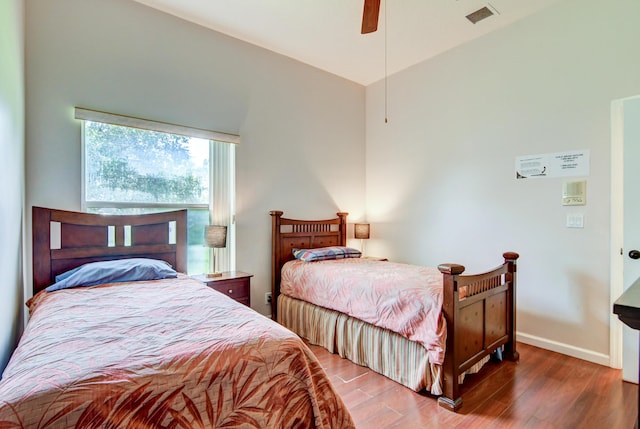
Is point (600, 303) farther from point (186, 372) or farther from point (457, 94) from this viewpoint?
point (186, 372)

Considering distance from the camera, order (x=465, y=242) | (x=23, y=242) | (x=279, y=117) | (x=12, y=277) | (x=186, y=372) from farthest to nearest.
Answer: (x=279, y=117)
(x=465, y=242)
(x=23, y=242)
(x=12, y=277)
(x=186, y=372)

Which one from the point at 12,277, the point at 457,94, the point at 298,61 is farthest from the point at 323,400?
the point at 298,61

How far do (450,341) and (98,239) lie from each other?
2650 millimetres

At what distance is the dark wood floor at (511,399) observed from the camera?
6.10 feet

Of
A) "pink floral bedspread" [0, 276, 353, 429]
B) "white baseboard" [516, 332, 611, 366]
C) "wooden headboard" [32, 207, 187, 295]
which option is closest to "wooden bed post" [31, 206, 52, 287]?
"wooden headboard" [32, 207, 187, 295]

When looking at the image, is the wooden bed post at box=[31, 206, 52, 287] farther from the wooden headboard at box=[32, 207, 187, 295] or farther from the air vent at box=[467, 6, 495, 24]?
the air vent at box=[467, 6, 495, 24]

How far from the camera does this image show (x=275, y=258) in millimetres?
3535

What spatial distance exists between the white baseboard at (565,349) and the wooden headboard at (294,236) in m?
2.18

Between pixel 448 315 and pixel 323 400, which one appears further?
pixel 448 315

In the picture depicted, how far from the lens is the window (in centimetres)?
261

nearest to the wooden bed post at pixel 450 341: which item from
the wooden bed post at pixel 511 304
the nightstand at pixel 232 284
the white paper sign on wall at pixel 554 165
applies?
the wooden bed post at pixel 511 304

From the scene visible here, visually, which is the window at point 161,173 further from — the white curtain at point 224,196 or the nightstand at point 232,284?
the nightstand at point 232,284

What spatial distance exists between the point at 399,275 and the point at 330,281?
618 mm

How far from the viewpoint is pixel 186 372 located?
1.06 meters
